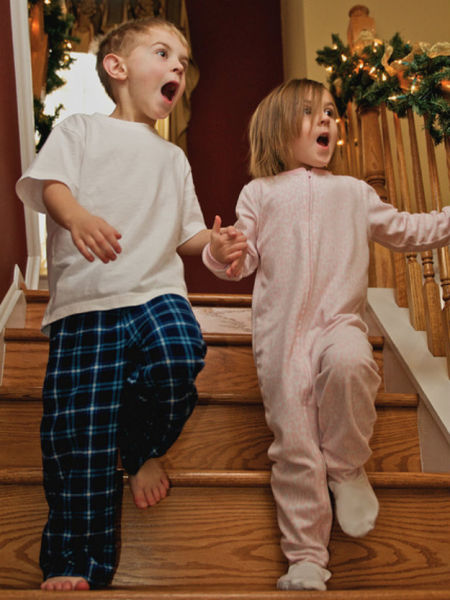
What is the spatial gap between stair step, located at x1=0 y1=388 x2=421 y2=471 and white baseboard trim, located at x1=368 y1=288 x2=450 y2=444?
6cm

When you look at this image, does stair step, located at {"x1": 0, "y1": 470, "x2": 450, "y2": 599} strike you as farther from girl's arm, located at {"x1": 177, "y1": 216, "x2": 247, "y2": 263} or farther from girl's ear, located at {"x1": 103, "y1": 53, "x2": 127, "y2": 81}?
girl's ear, located at {"x1": 103, "y1": 53, "x2": 127, "y2": 81}

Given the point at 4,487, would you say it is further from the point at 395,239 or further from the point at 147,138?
the point at 395,239

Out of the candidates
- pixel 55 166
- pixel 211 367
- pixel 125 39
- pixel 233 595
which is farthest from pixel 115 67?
pixel 233 595

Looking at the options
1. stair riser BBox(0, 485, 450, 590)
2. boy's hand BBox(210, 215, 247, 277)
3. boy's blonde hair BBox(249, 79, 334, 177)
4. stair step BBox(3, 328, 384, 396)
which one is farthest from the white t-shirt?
stair step BBox(3, 328, 384, 396)

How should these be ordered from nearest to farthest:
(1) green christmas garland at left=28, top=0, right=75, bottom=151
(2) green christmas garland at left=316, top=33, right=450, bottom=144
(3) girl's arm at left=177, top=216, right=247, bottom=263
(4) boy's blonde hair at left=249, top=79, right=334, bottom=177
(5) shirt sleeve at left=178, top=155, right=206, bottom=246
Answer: (3) girl's arm at left=177, top=216, right=247, bottom=263 < (5) shirt sleeve at left=178, top=155, right=206, bottom=246 < (4) boy's blonde hair at left=249, top=79, right=334, bottom=177 < (2) green christmas garland at left=316, top=33, right=450, bottom=144 < (1) green christmas garland at left=28, top=0, right=75, bottom=151

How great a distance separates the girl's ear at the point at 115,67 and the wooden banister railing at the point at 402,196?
68cm

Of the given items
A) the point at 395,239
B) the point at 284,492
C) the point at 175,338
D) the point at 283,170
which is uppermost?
the point at 283,170

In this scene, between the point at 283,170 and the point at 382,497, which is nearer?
the point at 382,497

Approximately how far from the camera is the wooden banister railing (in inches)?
68.1

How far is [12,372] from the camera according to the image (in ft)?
6.22

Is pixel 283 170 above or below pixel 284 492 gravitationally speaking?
above

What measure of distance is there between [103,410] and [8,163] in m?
1.25

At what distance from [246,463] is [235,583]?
0.35m

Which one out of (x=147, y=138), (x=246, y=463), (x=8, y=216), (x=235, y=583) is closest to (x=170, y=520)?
(x=235, y=583)
